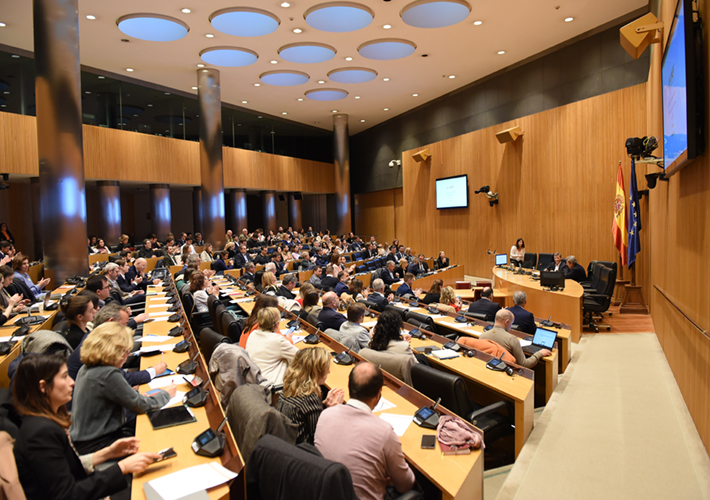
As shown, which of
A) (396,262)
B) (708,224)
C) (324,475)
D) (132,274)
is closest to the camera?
(324,475)

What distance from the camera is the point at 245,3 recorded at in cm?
929

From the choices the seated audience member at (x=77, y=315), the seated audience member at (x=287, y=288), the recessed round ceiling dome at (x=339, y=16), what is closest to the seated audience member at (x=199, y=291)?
the seated audience member at (x=287, y=288)

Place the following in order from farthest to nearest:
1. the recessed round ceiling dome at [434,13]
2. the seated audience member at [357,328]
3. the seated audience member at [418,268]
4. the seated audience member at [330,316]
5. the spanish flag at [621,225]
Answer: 1. the seated audience member at [418,268]
2. the recessed round ceiling dome at [434,13]
3. the spanish flag at [621,225]
4. the seated audience member at [330,316]
5. the seated audience member at [357,328]

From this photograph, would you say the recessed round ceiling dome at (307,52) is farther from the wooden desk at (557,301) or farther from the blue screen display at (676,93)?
the blue screen display at (676,93)

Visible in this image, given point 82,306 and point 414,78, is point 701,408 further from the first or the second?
point 414,78

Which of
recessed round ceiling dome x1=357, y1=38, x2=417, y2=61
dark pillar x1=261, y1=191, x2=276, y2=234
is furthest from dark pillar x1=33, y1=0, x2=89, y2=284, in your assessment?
dark pillar x1=261, y1=191, x2=276, y2=234

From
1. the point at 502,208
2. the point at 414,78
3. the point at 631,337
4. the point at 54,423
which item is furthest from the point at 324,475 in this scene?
the point at 414,78

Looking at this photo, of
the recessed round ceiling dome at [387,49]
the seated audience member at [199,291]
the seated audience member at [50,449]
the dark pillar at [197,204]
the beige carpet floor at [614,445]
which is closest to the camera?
the seated audience member at [50,449]

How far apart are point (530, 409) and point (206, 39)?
439 inches

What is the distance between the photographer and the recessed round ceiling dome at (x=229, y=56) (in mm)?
11634

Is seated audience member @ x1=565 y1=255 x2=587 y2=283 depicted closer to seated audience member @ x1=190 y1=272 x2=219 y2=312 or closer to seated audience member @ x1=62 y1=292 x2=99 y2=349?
seated audience member @ x1=190 y1=272 x2=219 y2=312

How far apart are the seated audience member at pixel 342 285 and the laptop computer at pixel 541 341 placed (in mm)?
3339

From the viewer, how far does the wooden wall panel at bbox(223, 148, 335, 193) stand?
678 inches

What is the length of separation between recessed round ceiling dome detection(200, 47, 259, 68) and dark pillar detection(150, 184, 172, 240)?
4687 millimetres
